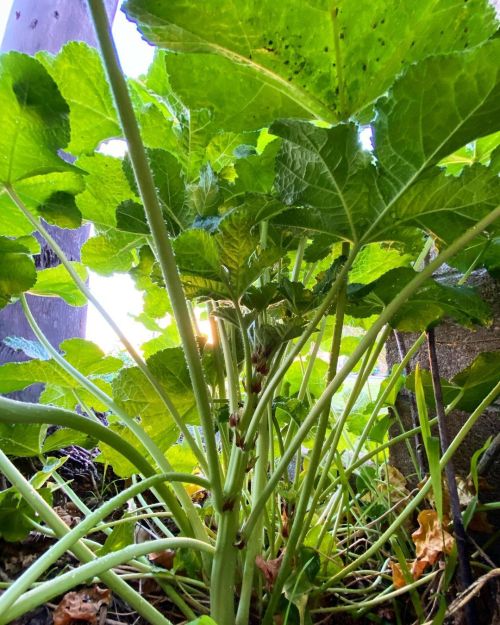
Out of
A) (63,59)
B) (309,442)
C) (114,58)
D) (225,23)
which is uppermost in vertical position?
(63,59)

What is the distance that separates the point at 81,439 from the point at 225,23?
0.53 m

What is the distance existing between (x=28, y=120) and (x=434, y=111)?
0.37 metres

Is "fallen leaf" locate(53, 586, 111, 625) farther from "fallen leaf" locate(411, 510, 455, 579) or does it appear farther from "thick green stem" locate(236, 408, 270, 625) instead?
"fallen leaf" locate(411, 510, 455, 579)

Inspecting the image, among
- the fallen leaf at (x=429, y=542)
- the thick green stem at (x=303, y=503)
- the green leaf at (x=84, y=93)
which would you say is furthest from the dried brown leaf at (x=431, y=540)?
the green leaf at (x=84, y=93)

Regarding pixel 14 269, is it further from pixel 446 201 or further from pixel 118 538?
pixel 446 201

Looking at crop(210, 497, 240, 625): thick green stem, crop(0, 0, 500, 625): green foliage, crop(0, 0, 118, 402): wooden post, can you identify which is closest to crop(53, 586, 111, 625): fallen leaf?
crop(0, 0, 500, 625): green foliage

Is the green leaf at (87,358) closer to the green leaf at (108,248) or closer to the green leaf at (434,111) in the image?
the green leaf at (108,248)

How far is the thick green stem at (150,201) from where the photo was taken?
24 cm

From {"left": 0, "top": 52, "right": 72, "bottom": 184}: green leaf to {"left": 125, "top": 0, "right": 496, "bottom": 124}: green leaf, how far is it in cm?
12

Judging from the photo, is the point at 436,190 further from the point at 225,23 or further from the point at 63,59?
the point at 63,59

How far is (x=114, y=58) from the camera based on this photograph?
9.4 inches

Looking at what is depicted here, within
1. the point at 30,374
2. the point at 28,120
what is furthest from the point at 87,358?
the point at 28,120

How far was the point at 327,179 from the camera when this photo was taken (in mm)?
368

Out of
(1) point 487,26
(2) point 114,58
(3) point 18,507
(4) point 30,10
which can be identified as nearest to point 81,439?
(3) point 18,507
